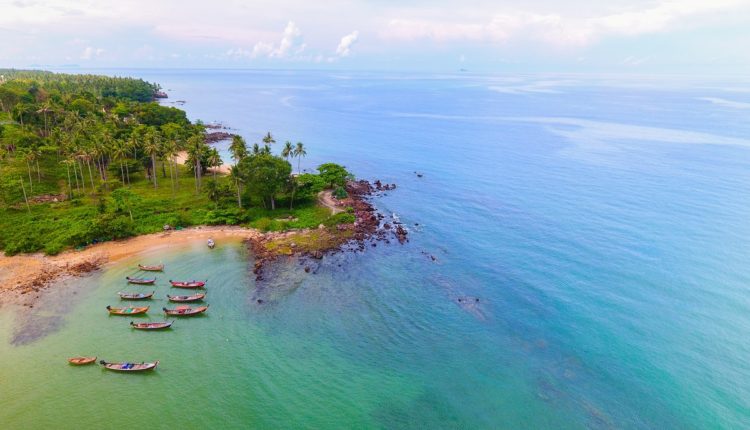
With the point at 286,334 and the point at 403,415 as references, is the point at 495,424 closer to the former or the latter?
the point at 403,415

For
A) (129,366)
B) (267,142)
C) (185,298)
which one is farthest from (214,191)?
(129,366)

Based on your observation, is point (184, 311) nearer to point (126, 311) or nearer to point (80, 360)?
point (126, 311)

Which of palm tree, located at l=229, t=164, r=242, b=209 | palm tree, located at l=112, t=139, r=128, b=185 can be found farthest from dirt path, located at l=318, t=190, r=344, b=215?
palm tree, located at l=112, t=139, r=128, b=185

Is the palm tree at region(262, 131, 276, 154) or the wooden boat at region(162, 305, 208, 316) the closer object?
the wooden boat at region(162, 305, 208, 316)

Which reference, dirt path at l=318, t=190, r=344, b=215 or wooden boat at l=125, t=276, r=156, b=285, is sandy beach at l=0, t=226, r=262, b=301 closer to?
wooden boat at l=125, t=276, r=156, b=285

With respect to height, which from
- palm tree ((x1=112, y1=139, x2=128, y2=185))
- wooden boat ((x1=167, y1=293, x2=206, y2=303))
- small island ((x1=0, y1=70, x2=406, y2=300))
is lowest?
wooden boat ((x1=167, y1=293, x2=206, y2=303))

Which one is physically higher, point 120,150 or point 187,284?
point 120,150

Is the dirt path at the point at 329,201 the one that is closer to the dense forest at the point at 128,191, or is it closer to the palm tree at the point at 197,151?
the dense forest at the point at 128,191
